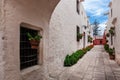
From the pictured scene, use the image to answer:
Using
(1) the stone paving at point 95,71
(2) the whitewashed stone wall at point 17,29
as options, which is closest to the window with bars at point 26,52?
(2) the whitewashed stone wall at point 17,29

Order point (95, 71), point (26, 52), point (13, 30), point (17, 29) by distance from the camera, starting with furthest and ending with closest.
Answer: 1. point (95, 71)
2. point (26, 52)
3. point (17, 29)
4. point (13, 30)

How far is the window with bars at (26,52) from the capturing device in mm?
3300

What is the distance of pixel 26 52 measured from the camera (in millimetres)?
3531

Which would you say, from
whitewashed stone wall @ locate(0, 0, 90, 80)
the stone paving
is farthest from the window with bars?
the stone paving

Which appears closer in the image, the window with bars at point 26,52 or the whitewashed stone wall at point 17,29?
the whitewashed stone wall at point 17,29

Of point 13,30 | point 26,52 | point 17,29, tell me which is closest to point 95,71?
point 26,52

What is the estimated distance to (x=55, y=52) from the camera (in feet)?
20.5

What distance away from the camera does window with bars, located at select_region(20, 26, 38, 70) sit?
3300 millimetres

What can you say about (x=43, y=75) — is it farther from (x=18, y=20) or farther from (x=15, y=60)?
(x=18, y=20)

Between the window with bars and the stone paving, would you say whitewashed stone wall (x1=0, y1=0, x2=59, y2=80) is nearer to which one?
the window with bars

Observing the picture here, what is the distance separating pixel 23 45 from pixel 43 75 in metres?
1.05

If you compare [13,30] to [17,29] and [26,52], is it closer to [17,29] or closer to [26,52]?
[17,29]

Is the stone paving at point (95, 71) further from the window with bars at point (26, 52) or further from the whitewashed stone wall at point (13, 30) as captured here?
the whitewashed stone wall at point (13, 30)

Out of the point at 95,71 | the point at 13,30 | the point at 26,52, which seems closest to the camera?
the point at 13,30
